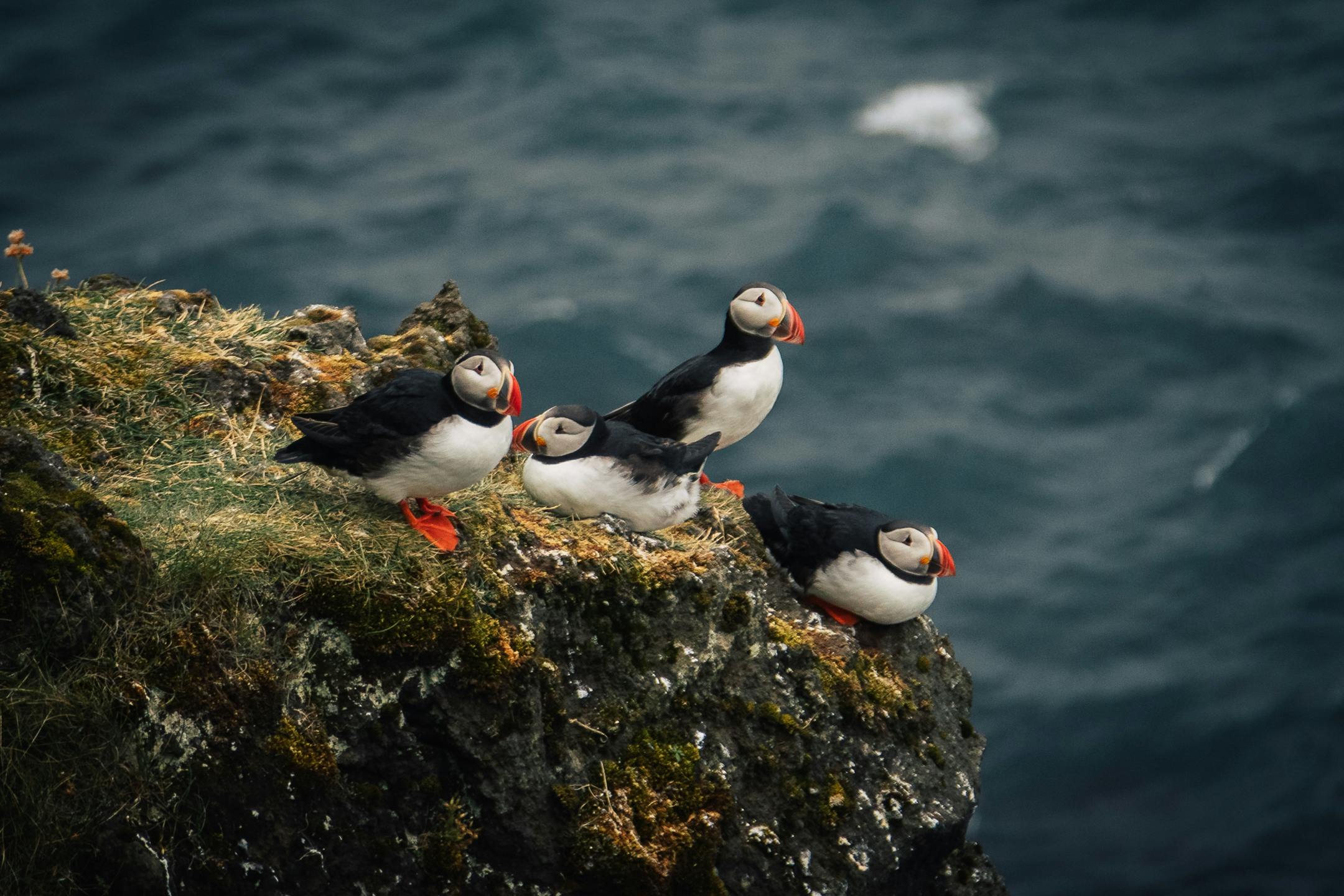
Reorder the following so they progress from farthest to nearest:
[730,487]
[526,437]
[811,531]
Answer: [730,487] < [811,531] < [526,437]

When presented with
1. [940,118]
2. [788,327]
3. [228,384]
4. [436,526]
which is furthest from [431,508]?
[940,118]

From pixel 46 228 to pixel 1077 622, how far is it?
31.7 metres

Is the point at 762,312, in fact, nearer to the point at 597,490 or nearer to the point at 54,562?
the point at 597,490

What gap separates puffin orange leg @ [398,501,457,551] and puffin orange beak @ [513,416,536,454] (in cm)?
98

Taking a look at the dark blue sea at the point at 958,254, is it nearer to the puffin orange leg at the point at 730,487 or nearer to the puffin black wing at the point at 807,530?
the puffin orange leg at the point at 730,487

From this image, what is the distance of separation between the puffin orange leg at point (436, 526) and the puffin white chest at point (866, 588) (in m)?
2.03

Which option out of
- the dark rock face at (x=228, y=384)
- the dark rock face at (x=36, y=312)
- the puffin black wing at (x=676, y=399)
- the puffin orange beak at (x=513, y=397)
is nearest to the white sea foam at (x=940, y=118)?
the puffin black wing at (x=676, y=399)

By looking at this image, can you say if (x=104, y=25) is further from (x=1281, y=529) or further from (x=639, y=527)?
(x=639, y=527)

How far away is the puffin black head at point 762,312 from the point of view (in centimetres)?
760

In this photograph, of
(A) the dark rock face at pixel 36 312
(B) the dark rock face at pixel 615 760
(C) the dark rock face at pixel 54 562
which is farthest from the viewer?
(A) the dark rock face at pixel 36 312

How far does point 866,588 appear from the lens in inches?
263

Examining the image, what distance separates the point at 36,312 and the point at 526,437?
2550 millimetres

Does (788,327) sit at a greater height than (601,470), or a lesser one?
greater

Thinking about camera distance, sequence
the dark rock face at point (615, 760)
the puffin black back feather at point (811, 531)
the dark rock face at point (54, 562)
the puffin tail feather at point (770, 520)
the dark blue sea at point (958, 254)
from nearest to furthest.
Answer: the dark rock face at point (54, 562), the dark rock face at point (615, 760), the puffin black back feather at point (811, 531), the puffin tail feather at point (770, 520), the dark blue sea at point (958, 254)
